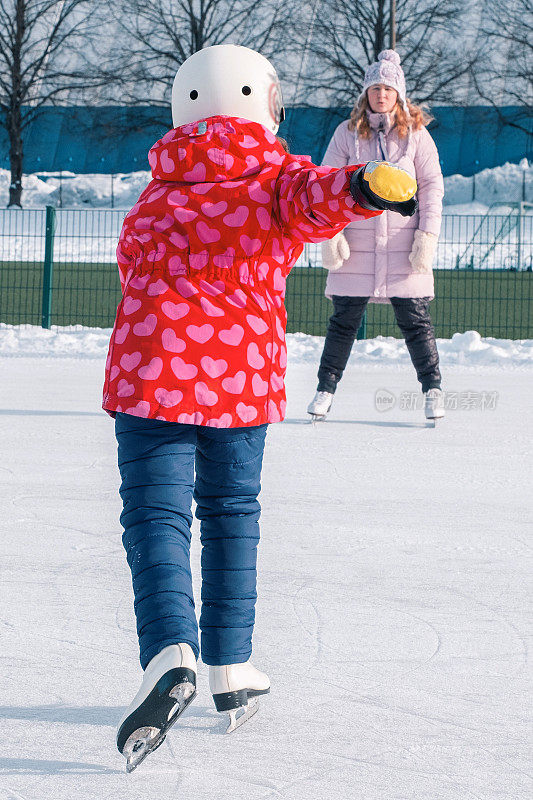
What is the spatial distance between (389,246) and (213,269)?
3.00 m

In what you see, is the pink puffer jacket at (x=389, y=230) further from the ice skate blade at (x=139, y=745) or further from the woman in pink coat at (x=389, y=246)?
the ice skate blade at (x=139, y=745)

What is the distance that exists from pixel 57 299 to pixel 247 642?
10190 millimetres

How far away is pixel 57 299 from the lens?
11.7m

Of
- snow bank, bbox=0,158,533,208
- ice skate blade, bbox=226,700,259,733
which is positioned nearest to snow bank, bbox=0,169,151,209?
snow bank, bbox=0,158,533,208

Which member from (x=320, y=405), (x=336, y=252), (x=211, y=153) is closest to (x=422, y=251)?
(x=336, y=252)

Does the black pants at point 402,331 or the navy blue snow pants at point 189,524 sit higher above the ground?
the black pants at point 402,331

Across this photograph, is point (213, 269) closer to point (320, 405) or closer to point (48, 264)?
point (320, 405)

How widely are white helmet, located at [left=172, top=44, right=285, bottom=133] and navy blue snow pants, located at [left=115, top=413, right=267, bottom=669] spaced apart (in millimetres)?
577

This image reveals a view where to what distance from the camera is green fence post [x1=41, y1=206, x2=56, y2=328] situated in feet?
29.6

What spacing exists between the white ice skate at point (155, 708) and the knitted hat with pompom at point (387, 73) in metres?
3.32

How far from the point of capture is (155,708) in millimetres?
1560

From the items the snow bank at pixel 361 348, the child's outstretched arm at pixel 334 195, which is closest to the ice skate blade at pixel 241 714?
the child's outstretched arm at pixel 334 195

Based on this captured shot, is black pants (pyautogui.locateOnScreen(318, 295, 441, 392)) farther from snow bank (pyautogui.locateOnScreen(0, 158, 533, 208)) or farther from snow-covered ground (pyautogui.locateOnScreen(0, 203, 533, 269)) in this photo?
snow bank (pyautogui.locateOnScreen(0, 158, 533, 208))

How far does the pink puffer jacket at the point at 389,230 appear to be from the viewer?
15.3 ft
